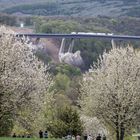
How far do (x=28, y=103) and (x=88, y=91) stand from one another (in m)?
11.3

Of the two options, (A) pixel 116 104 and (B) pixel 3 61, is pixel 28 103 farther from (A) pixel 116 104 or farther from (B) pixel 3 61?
(A) pixel 116 104

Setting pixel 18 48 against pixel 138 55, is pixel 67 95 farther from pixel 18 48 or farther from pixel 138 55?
pixel 18 48

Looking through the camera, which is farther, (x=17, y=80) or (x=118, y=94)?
(x=118, y=94)

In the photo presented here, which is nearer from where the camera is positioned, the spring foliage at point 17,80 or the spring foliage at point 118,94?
the spring foliage at point 17,80

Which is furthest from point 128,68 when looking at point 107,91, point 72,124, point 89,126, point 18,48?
point 89,126

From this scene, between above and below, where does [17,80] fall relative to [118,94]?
below

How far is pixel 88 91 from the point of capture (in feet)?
169

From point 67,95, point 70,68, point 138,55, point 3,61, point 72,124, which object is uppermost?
point 70,68

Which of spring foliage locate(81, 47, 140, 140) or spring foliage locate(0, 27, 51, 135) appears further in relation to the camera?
spring foliage locate(81, 47, 140, 140)

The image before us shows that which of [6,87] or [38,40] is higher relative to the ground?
[38,40]

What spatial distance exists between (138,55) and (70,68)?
367ft

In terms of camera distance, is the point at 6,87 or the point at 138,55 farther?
the point at 138,55

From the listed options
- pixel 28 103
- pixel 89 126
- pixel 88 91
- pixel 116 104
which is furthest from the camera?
pixel 89 126

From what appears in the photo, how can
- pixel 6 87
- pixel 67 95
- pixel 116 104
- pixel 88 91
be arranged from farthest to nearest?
pixel 67 95 < pixel 88 91 < pixel 116 104 < pixel 6 87
